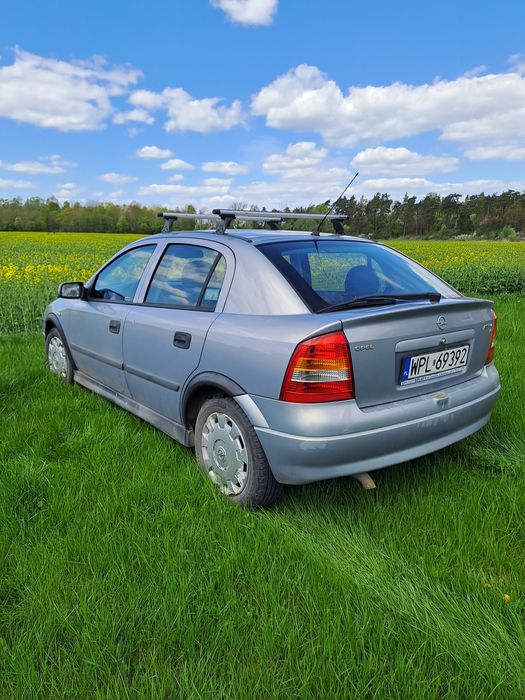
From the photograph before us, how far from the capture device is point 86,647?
183 centimetres

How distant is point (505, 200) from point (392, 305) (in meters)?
78.1

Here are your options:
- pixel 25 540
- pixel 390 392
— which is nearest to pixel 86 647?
pixel 25 540

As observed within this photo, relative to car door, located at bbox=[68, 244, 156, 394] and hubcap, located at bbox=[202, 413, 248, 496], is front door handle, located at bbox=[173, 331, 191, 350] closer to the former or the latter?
hubcap, located at bbox=[202, 413, 248, 496]

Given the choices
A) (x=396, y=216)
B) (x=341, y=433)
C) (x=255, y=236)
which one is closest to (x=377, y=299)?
(x=341, y=433)

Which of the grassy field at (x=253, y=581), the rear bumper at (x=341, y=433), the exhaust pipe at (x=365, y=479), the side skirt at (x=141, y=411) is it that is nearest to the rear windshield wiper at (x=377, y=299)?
the rear bumper at (x=341, y=433)

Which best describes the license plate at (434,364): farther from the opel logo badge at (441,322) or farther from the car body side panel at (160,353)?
the car body side panel at (160,353)

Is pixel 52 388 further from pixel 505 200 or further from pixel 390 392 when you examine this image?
pixel 505 200

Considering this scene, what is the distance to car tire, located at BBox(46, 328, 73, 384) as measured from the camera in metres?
4.93

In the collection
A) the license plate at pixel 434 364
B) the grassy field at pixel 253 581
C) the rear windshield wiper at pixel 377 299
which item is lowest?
the grassy field at pixel 253 581

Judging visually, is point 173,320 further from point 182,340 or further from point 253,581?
point 253,581

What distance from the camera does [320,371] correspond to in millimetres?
2389

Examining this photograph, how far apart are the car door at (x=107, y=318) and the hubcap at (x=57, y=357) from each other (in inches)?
14.0

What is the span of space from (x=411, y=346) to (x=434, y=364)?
26cm

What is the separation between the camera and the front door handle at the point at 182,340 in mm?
3068
